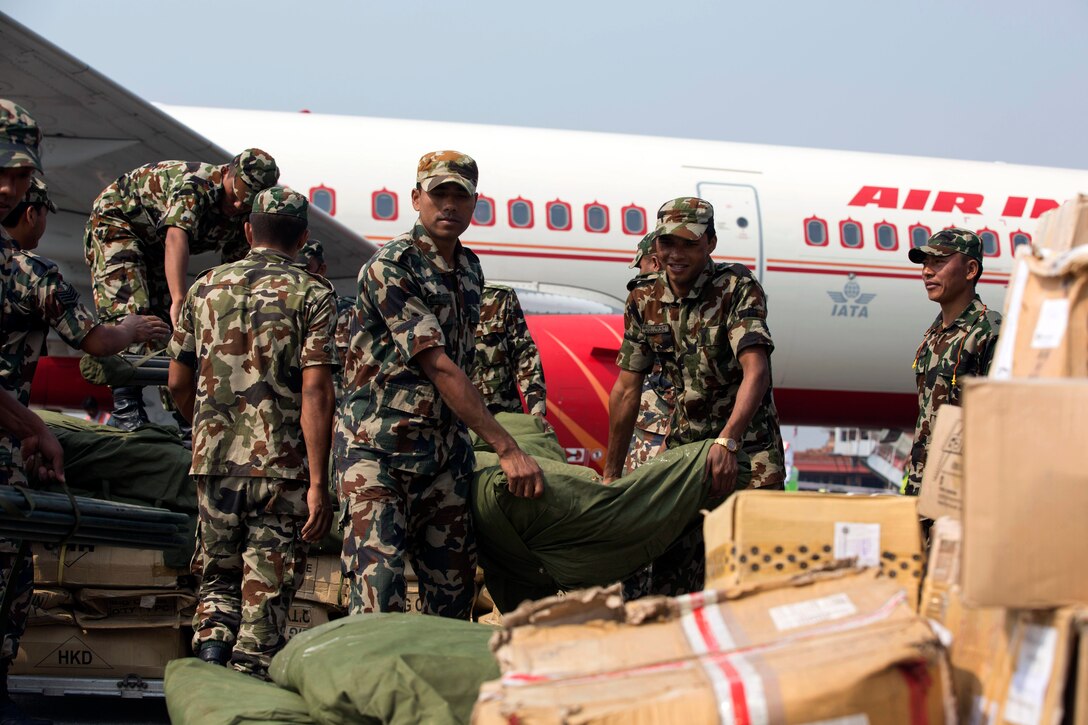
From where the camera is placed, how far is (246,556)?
498 centimetres

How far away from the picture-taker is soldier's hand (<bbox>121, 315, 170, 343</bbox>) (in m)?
5.62

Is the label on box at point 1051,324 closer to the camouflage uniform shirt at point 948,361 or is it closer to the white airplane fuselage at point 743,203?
the camouflage uniform shirt at point 948,361

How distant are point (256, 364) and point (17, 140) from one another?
131 cm

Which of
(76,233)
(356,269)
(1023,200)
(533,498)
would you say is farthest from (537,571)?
(1023,200)

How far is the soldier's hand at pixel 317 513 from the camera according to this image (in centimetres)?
498

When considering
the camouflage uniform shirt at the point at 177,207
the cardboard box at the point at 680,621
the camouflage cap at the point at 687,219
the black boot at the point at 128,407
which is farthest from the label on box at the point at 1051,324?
the black boot at the point at 128,407

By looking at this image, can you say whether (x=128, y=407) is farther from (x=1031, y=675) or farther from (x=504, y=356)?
(x=1031, y=675)

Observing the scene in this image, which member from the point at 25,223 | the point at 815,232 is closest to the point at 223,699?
the point at 25,223

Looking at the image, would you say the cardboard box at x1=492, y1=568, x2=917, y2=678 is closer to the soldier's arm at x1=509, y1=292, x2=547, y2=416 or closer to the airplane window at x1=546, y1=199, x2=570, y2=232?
the soldier's arm at x1=509, y1=292, x2=547, y2=416

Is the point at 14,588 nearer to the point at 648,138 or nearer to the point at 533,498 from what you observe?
the point at 533,498

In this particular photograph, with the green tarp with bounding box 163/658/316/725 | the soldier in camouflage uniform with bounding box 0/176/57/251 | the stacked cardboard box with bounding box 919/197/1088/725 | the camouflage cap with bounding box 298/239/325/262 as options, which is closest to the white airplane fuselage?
the camouflage cap with bounding box 298/239/325/262

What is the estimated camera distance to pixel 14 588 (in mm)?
4828

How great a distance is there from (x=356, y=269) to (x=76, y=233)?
2.69 m

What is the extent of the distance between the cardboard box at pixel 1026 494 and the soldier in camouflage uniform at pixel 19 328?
11.8 feet
